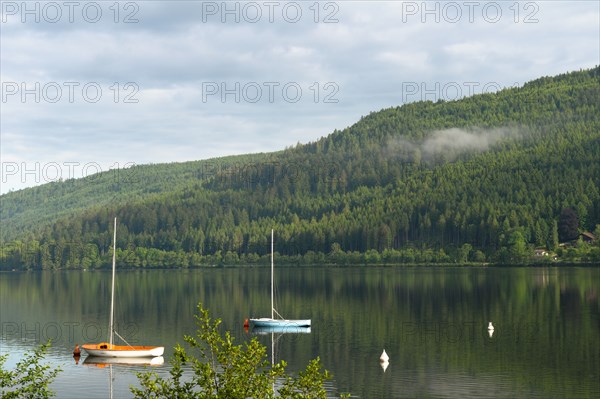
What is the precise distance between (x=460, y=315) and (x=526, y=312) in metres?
10.7

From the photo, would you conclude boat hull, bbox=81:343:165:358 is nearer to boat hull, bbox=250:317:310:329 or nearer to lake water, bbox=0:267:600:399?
lake water, bbox=0:267:600:399

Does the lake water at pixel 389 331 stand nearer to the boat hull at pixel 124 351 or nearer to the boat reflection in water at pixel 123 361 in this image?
the boat reflection in water at pixel 123 361

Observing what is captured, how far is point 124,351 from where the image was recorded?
8556cm

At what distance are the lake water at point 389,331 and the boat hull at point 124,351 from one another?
7.41ft

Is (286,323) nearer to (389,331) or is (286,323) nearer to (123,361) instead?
(389,331)

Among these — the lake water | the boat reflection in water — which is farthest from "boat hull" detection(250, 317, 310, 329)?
the boat reflection in water

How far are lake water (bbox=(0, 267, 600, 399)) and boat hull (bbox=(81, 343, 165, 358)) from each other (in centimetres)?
226

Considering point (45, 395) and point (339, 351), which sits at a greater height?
point (45, 395)

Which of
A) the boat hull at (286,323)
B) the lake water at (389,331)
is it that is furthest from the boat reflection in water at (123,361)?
the boat hull at (286,323)

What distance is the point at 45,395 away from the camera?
3547 centimetres

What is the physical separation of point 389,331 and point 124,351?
120ft

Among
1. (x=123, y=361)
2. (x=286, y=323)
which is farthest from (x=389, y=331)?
(x=123, y=361)

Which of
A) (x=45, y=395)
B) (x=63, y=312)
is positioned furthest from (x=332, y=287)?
(x=45, y=395)

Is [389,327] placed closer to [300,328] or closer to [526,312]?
[300,328]
